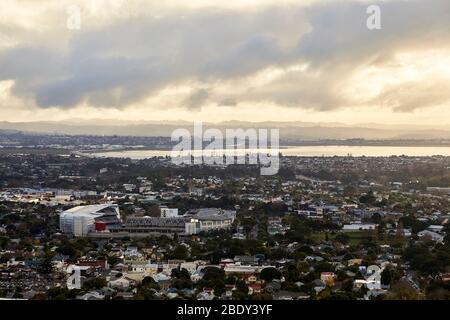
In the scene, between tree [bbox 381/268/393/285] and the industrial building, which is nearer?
tree [bbox 381/268/393/285]

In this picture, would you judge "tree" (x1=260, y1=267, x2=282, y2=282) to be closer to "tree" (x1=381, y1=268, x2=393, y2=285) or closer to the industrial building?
"tree" (x1=381, y1=268, x2=393, y2=285)

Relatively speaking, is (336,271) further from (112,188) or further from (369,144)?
(369,144)

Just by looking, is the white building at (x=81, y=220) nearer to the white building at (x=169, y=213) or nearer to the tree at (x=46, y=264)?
the white building at (x=169, y=213)

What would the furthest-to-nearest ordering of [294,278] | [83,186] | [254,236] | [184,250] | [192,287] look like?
[83,186] → [254,236] → [184,250] → [294,278] → [192,287]

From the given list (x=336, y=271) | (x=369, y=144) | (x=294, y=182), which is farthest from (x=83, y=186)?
(x=336, y=271)

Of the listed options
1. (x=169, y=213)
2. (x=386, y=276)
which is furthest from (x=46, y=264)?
(x=169, y=213)

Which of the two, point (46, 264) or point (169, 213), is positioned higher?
point (46, 264)

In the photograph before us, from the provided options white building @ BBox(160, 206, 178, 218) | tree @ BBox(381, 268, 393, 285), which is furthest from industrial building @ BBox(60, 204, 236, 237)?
tree @ BBox(381, 268, 393, 285)

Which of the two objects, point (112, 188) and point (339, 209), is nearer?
point (339, 209)

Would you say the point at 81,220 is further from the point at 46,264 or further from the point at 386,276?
the point at 386,276

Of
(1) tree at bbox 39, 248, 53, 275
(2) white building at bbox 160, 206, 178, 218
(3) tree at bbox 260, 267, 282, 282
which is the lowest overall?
(2) white building at bbox 160, 206, 178, 218

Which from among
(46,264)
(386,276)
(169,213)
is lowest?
(169,213)
